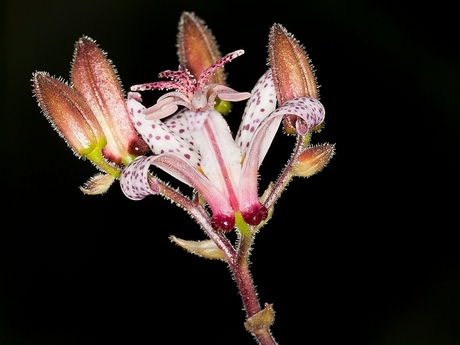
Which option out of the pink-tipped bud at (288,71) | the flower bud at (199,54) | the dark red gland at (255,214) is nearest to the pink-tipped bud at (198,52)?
the flower bud at (199,54)

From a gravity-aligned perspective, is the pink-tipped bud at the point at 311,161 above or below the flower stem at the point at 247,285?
above

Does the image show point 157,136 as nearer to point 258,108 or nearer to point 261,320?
point 258,108

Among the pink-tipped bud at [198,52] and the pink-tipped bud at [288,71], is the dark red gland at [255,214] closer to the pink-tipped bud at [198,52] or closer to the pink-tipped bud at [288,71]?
the pink-tipped bud at [288,71]

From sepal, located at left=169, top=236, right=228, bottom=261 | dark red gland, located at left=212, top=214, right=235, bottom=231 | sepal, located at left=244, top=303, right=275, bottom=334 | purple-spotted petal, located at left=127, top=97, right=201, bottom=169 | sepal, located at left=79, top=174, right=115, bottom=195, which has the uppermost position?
purple-spotted petal, located at left=127, top=97, right=201, bottom=169

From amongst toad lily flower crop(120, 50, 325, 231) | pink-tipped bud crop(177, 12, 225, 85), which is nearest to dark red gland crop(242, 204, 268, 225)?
toad lily flower crop(120, 50, 325, 231)

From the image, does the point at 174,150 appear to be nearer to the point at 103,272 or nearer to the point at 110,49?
the point at 103,272

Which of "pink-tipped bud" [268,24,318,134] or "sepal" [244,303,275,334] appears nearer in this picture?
"sepal" [244,303,275,334]

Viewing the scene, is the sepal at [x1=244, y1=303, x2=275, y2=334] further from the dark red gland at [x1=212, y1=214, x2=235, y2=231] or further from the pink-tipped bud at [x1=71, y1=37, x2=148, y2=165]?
the pink-tipped bud at [x1=71, y1=37, x2=148, y2=165]
